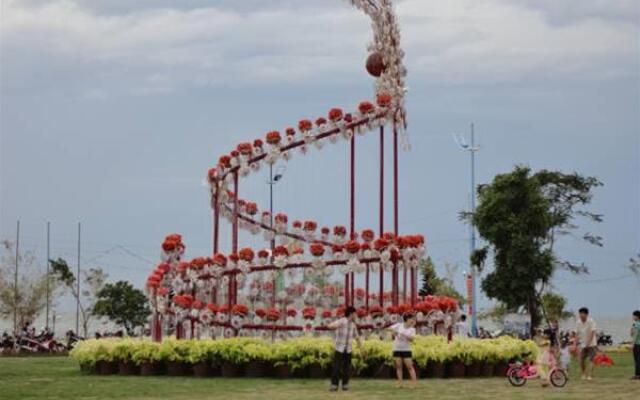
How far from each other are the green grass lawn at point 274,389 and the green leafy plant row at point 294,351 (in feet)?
2.34

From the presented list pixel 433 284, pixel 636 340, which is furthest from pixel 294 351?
pixel 433 284

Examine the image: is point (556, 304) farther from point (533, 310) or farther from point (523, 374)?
point (523, 374)

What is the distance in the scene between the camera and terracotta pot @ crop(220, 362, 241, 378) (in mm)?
24531

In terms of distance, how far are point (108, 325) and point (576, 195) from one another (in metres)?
28.4

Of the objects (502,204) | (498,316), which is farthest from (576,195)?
(498,316)

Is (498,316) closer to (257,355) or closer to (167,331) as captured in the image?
(167,331)

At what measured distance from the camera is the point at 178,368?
82.4 ft

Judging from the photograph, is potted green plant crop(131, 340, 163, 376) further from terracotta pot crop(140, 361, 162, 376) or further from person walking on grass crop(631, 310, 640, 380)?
person walking on grass crop(631, 310, 640, 380)

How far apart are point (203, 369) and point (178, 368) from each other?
651 millimetres

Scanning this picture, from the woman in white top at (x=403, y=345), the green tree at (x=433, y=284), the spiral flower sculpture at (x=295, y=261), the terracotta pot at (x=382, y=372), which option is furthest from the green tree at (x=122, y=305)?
the woman in white top at (x=403, y=345)

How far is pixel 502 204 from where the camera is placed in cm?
4428

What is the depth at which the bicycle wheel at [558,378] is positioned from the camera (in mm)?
21406

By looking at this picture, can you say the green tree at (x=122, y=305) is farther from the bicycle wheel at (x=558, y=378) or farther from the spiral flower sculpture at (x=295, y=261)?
the bicycle wheel at (x=558, y=378)

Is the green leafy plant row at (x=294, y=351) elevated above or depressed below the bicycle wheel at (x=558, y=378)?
above
